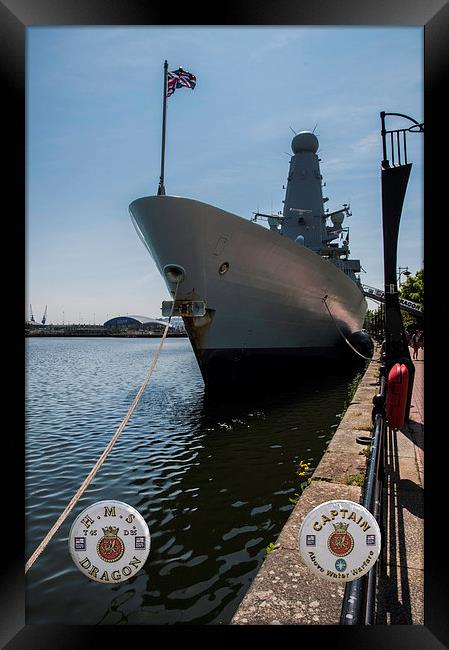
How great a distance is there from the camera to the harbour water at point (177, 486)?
295cm

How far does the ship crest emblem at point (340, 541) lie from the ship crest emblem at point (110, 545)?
1055mm

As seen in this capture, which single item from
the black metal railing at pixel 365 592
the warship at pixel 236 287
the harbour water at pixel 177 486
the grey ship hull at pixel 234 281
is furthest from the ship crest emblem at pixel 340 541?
the grey ship hull at pixel 234 281

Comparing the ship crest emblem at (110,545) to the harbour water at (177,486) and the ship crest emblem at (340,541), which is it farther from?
the ship crest emblem at (340,541)

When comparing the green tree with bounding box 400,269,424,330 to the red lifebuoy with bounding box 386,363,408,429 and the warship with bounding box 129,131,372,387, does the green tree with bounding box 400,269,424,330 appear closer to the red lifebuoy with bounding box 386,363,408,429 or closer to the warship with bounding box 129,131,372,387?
the warship with bounding box 129,131,372,387

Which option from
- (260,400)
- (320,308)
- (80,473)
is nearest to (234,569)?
(80,473)

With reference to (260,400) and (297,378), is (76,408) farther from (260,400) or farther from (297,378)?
(297,378)

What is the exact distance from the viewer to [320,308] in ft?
46.0

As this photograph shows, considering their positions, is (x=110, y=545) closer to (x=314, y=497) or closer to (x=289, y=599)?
(x=289, y=599)

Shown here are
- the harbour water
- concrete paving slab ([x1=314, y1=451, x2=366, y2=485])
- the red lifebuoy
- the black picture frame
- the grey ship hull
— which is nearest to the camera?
the black picture frame

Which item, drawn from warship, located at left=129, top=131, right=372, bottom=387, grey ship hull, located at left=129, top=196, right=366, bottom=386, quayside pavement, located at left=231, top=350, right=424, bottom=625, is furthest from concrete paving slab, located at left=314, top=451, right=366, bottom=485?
grey ship hull, located at left=129, top=196, right=366, bottom=386

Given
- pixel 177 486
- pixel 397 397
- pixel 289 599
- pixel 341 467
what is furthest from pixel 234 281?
pixel 289 599

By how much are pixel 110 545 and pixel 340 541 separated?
3.81ft

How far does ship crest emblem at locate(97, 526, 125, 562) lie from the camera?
2.19 meters

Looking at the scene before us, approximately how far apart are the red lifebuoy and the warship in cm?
399
